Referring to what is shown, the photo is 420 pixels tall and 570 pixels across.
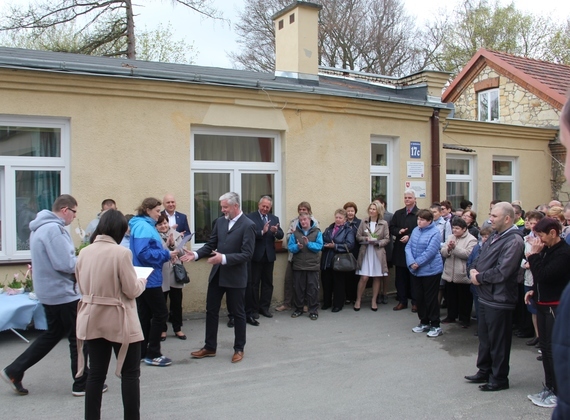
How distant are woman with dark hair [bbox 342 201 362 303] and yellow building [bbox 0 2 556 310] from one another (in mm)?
542

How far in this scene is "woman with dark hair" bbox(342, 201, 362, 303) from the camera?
9133 mm

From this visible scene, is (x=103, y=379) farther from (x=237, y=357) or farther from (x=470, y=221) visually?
(x=470, y=221)

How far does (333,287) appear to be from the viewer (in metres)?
9.14

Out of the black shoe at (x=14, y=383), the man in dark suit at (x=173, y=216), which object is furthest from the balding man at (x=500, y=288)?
the black shoe at (x=14, y=383)

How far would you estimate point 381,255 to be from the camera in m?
9.12

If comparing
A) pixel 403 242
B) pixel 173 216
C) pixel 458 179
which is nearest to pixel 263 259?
pixel 173 216

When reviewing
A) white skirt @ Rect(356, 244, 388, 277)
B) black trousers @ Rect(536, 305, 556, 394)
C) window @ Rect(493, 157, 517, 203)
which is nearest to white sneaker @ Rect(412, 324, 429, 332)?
white skirt @ Rect(356, 244, 388, 277)

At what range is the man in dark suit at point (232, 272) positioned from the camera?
6.16 meters

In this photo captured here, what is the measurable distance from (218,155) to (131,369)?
5.31 metres

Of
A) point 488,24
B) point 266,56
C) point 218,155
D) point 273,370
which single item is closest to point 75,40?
point 266,56

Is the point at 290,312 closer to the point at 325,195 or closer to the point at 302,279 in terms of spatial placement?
the point at 302,279

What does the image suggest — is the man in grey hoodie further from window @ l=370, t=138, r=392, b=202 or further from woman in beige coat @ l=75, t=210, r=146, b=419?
window @ l=370, t=138, r=392, b=202

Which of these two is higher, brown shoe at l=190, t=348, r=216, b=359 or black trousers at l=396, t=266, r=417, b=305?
black trousers at l=396, t=266, r=417, b=305

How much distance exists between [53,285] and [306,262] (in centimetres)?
443
